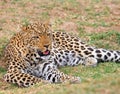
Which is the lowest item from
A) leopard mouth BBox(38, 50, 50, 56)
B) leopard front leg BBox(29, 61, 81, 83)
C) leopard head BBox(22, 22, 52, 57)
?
leopard front leg BBox(29, 61, 81, 83)

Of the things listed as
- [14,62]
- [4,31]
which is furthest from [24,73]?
[4,31]

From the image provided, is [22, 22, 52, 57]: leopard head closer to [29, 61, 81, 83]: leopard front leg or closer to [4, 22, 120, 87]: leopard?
[4, 22, 120, 87]: leopard

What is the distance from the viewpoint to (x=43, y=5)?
15992mm

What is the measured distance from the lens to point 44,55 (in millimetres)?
10883

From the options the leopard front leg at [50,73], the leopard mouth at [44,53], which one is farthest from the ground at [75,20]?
the leopard mouth at [44,53]

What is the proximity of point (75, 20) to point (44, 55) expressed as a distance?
4.13 metres

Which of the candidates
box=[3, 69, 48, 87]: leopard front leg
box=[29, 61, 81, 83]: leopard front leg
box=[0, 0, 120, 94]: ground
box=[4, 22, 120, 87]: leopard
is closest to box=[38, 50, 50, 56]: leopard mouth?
box=[4, 22, 120, 87]: leopard

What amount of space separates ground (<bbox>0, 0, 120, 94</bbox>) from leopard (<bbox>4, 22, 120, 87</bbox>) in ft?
0.79

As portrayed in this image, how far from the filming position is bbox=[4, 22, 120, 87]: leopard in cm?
1056

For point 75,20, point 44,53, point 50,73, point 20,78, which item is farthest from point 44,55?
point 75,20

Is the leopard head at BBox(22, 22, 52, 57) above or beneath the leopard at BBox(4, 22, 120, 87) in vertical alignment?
above

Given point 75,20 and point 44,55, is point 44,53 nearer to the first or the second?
point 44,55

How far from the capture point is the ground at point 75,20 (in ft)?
37.8

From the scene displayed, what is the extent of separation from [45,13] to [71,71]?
4.18 m
